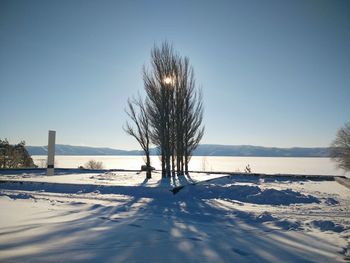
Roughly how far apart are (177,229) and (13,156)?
2897 cm

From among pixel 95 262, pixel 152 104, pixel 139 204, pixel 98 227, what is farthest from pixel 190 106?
pixel 95 262

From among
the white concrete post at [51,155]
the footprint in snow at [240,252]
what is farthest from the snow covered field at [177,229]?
the white concrete post at [51,155]

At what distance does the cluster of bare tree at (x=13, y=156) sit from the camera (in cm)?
3034

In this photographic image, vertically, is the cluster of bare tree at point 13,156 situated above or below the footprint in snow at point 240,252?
above

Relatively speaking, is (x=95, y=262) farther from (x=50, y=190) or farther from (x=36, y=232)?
(x=50, y=190)

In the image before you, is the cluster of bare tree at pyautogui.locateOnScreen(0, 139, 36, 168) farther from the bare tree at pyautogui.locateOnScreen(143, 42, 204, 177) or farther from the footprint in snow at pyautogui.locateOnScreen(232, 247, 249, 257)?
the footprint in snow at pyautogui.locateOnScreen(232, 247, 249, 257)

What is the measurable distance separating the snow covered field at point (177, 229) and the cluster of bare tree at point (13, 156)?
21.6 m

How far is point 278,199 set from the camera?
1097 centimetres

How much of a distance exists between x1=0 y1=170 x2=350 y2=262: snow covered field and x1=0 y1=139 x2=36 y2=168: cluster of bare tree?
21.6 metres

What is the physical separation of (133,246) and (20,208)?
498 cm

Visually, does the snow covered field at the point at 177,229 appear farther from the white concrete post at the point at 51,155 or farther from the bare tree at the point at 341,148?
the bare tree at the point at 341,148

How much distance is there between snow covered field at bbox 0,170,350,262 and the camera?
4.57m

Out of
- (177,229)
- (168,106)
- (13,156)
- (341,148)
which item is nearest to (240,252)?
(177,229)

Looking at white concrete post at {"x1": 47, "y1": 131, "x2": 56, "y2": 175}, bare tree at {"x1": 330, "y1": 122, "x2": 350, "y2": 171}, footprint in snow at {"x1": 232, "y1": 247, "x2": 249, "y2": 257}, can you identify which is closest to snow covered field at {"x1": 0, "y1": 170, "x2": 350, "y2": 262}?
footprint in snow at {"x1": 232, "y1": 247, "x2": 249, "y2": 257}
